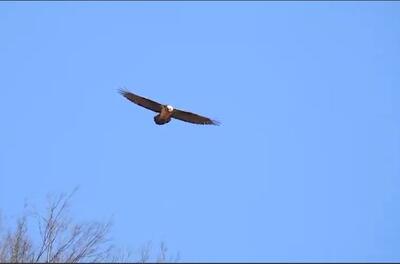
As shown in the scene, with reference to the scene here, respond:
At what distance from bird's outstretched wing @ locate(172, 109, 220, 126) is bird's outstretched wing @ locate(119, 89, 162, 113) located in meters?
0.50

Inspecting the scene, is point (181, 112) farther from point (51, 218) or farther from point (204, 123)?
point (51, 218)

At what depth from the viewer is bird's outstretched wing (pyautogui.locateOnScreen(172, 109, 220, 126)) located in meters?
28.7

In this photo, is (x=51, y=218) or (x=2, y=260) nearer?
(x=2, y=260)

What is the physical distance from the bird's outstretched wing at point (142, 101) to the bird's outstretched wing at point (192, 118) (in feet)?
1.65

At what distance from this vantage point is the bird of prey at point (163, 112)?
28.4 meters

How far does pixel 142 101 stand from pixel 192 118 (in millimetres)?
1537

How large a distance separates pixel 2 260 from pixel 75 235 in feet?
7.87

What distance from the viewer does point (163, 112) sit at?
28.4 m

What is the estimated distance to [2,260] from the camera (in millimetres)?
27391

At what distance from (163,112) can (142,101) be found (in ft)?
2.10

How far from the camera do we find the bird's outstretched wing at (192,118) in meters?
28.7

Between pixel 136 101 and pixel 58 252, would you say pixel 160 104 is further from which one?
pixel 58 252

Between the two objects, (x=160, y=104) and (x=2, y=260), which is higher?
(x=160, y=104)

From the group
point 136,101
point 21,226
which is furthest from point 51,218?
point 136,101
